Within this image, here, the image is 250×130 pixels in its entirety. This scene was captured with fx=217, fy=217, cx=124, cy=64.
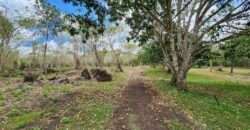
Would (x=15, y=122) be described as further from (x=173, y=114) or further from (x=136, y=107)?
(x=173, y=114)

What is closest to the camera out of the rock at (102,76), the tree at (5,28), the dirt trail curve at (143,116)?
the dirt trail curve at (143,116)

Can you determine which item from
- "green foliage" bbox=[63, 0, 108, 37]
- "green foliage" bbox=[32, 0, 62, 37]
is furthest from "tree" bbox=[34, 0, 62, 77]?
"green foliage" bbox=[63, 0, 108, 37]

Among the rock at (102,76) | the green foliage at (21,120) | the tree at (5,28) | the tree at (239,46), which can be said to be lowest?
the green foliage at (21,120)

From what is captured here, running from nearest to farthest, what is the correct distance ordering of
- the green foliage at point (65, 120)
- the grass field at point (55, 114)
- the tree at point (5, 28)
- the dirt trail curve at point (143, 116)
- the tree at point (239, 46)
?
1. the dirt trail curve at point (143, 116)
2. the grass field at point (55, 114)
3. the green foliage at point (65, 120)
4. the tree at point (239, 46)
5. the tree at point (5, 28)

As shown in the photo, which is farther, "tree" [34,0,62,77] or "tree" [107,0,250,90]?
"tree" [34,0,62,77]

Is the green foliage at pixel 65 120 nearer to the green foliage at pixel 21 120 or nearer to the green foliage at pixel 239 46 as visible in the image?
the green foliage at pixel 21 120

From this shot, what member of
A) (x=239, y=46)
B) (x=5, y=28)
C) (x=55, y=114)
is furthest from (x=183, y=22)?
(x=5, y=28)

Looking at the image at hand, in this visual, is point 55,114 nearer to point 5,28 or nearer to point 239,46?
point 239,46

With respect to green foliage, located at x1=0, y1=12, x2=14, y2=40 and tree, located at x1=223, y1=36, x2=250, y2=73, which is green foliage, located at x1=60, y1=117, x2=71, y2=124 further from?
green foliage, located at x1=0, y1=12, x2=14, y2=40

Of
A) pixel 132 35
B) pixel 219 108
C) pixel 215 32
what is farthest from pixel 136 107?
pixel 132 35

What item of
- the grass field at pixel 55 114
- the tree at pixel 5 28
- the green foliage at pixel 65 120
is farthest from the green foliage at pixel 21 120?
the tree at pixel 5 28

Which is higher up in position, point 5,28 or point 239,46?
point 5,28

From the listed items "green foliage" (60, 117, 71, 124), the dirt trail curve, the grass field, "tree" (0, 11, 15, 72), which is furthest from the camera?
"tree" (0, 11, 15, 72)

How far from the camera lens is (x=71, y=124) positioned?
7.59m
